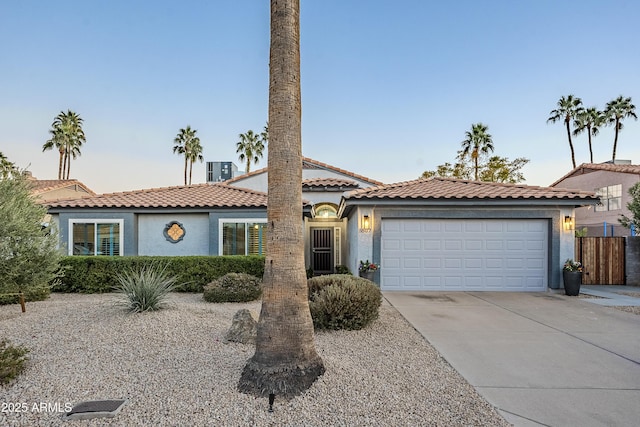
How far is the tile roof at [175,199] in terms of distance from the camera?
12.6 meters

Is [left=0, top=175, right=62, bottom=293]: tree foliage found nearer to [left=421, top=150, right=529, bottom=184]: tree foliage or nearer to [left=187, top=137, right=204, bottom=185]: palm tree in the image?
[left=421, top=150, right=529, bottom=184]: tree foliage

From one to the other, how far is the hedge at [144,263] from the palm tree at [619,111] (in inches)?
1399

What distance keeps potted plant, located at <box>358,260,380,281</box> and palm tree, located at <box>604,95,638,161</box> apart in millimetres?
32691

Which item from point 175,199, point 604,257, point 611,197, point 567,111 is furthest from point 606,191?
point 175,199

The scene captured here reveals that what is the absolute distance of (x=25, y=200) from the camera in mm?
→ 7090

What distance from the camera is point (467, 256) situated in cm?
1116

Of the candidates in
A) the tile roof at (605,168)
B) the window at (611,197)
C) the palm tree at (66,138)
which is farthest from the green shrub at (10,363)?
the palm tree at (66,138)

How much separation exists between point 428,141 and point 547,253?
947 cm

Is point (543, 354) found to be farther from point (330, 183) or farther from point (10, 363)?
point (330, 183)

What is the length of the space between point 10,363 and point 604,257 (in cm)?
1670

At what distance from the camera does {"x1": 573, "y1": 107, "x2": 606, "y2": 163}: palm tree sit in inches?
1216

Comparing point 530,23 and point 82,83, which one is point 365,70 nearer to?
point 530,23

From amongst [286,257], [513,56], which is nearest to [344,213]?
[513,56]

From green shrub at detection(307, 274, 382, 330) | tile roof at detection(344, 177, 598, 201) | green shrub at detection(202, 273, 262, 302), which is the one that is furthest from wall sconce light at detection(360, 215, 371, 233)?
green shrub at detection(307, 274, 382, 330)
